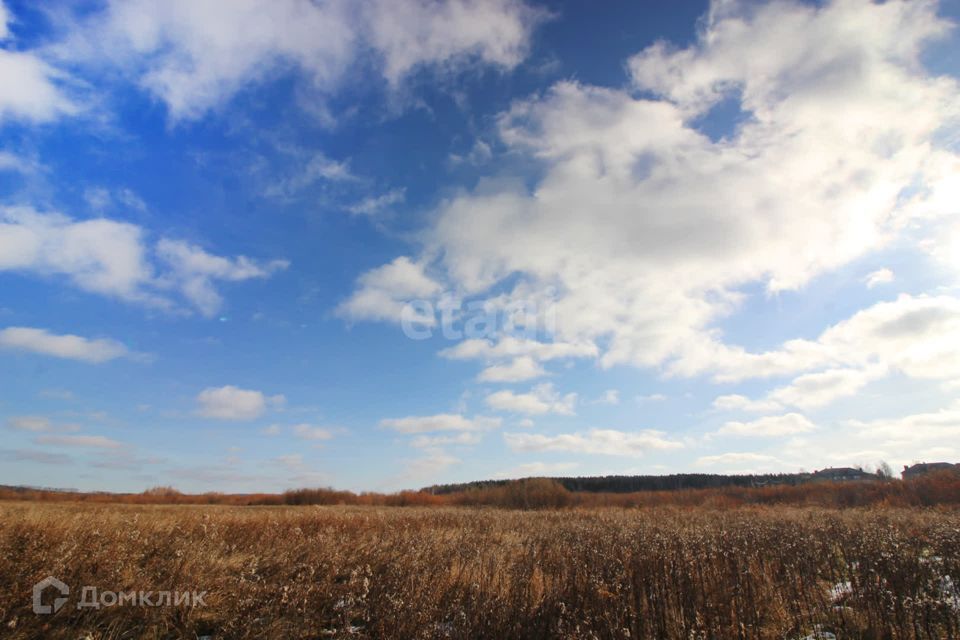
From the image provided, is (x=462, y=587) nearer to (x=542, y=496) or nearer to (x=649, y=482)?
(x=542, y=496)

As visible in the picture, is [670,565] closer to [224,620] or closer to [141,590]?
[224,620]

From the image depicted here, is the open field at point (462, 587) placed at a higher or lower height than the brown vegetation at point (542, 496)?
higher

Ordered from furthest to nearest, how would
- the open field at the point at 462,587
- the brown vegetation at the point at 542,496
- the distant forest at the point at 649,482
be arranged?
the distant forest at the point at 649,482 < the brown vegetation at the point at 542,496 < the open field at the point at 462,587

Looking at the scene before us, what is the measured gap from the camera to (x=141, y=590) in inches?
242

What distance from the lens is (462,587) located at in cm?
726

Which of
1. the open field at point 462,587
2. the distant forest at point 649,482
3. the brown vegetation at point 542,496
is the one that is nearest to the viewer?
the open field at point 462,587

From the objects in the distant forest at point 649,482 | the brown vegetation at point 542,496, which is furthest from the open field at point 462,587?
the distant forest at point 649,482

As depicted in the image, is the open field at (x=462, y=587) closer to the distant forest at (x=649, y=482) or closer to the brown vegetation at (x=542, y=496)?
the brown vegetation at (x=542, y=496)

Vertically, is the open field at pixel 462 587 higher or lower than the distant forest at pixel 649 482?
higher

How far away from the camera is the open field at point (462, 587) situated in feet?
18.1

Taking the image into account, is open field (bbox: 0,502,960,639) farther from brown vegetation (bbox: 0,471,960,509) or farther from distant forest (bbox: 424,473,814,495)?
distant forest (bbox: 424,473,814,495)

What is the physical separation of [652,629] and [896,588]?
3442mm

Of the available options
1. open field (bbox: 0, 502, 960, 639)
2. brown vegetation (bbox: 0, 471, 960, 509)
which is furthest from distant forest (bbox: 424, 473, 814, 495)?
open field (bbox: 0, 502, 960, 639)

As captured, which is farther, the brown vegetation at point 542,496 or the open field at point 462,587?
the brown vegetation at point 542,496
